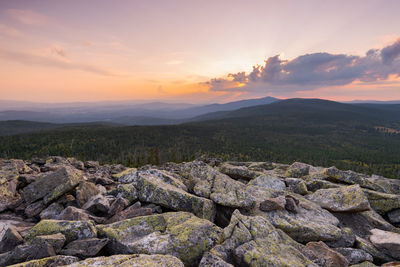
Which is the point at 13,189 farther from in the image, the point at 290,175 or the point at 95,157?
the point at 95,157

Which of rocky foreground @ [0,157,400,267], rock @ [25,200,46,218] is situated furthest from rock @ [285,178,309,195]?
rock @ [25,200,46,218]

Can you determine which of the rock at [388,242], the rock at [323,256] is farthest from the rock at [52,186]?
the rock at [388,242]

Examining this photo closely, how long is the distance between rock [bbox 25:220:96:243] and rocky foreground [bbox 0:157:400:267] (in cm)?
3

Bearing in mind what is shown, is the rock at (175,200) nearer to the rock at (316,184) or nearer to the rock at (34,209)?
the rock at (34,209)

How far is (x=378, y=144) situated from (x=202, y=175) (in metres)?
261

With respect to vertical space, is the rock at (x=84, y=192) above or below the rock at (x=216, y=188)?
above

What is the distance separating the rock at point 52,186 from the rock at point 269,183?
41.1ft

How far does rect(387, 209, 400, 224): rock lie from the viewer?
1295 cm

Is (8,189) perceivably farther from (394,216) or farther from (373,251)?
(394,216)

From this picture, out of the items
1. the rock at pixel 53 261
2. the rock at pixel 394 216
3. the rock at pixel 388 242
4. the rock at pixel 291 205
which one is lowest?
the rock at pixel 394 216

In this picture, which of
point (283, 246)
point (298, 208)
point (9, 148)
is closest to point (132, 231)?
point (283, 246)

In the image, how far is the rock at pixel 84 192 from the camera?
10.3 m

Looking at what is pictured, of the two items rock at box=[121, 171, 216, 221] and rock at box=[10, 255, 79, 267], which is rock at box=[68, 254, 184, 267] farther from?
rock at box=[121, 171, 216, 221]

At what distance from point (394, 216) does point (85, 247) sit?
62.9ft
